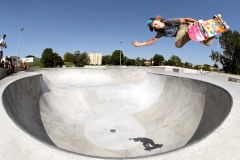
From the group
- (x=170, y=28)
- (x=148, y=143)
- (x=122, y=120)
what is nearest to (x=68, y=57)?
(x=122, y=120)

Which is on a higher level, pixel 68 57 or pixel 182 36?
pixel 68 57

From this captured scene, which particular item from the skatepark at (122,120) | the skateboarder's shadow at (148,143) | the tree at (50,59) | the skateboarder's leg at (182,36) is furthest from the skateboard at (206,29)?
the tree at (50,59)

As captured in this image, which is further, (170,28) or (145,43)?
(145,43)

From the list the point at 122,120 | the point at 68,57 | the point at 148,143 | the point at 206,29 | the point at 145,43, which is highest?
the point at 68,57

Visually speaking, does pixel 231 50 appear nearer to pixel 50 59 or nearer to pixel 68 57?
pixel 50 59

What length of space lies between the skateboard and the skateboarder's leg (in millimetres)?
Answer: 142

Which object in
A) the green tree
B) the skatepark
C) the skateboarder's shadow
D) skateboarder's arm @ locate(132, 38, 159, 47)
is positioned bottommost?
the skateboarder's shadow

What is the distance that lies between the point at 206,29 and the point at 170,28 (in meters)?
0.89

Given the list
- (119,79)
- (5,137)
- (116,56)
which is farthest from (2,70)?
(116,56)

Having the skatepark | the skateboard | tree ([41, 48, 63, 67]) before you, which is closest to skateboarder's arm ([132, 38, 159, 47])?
the skateboard

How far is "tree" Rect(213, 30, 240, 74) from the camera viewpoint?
48.0m

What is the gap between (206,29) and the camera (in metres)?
5.09

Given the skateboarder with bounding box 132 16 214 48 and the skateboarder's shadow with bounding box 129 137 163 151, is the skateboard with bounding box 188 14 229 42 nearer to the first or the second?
the skateboarder with bounding box 132 16 214 48

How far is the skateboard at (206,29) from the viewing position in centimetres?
502
